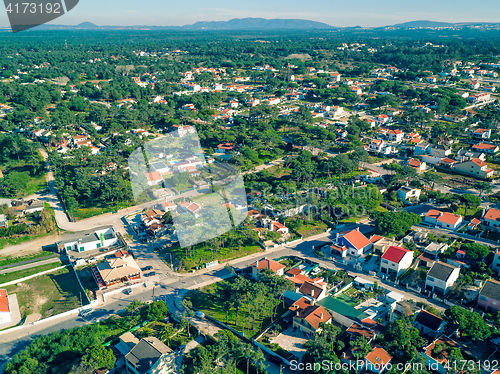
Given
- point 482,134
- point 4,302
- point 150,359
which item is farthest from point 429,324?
point 482,134

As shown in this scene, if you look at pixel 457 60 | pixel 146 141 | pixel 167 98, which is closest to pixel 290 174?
pixel 146 141

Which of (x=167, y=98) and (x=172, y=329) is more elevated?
(x=167, y=98)

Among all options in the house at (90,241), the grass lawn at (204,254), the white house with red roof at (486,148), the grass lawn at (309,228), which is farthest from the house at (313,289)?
the white house with red roof at (486,148)

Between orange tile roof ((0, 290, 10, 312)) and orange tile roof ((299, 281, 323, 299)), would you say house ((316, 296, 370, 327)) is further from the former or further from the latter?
orange tile roof ((0, 290, 10, 312))

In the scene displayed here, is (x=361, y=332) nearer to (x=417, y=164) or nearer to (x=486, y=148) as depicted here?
(x=417, y=164)

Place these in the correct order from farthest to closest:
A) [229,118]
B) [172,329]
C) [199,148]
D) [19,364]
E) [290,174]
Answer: [229,118], [199,148], [290,174], [172,329], [19,364]

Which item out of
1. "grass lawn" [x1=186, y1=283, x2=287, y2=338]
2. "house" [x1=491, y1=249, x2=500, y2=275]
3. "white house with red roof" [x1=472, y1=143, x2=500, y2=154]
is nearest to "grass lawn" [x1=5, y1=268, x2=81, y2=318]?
"grass lawn" [x1=186, y1=283, x2=287, y2=338]

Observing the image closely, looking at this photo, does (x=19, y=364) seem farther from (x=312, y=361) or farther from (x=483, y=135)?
(x=483, y=135)
